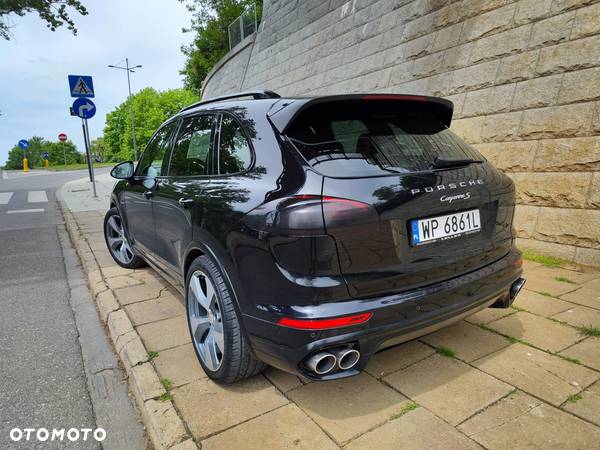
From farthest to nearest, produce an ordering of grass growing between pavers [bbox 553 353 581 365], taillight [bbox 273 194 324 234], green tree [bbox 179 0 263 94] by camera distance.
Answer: green tree [bbox 179 0 263 94]
grass growing between pavers [bbox 553 353 581 365]
taillight [bbox 273 194 324 234]

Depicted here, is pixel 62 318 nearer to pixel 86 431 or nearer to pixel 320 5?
pixel 86 431

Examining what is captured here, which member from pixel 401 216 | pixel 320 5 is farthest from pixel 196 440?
pixel 320 5

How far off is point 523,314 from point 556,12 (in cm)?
359

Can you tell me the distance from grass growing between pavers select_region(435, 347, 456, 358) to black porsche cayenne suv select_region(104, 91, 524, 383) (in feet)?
1.30

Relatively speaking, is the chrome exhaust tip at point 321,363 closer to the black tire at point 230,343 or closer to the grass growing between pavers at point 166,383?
the black tire at point 230,343

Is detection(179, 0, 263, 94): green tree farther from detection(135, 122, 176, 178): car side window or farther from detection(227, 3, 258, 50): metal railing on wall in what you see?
detection(135, 122, 176, 178): car side window

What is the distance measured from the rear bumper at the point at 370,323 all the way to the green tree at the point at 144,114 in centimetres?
6903

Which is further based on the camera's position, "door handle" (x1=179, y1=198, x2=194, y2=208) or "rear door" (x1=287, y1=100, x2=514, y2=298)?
"door handle" (x1=179, y1=198, x2=194, y2=208)

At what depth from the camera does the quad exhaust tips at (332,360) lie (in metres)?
1.84

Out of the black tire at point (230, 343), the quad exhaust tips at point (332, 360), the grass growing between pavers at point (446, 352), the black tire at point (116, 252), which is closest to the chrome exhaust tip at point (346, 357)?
the quad exhaust tips at point (332, 360)

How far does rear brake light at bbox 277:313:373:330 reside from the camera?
5.90 ft

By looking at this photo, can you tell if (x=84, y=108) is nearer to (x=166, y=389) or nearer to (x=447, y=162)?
A: (x=166, y=389)

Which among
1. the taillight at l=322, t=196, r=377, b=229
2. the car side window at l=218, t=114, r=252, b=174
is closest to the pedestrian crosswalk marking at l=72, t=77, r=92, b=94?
the car side window at l=218, t=114, r=252, b=174

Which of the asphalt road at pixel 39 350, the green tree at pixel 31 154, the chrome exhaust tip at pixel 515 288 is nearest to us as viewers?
the asphalt road at pixel 39 350
